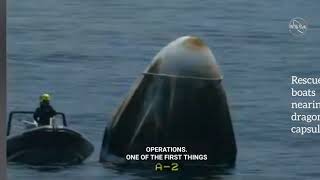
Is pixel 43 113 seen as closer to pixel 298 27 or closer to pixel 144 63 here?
pixel 144 63

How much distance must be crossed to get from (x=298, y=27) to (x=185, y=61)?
65cm

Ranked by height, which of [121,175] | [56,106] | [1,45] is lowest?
[121,175]

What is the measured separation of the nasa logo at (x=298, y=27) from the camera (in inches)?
183

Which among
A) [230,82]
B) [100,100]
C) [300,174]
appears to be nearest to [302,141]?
[300,174]

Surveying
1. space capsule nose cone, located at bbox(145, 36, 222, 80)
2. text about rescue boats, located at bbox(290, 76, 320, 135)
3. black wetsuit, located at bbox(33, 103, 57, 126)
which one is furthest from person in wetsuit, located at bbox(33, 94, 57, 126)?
text about rescue boats, located at bbox(290, 76, 320, 135)

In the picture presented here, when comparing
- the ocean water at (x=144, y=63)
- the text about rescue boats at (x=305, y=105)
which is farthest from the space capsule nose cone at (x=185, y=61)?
the text about rescue boats at (x=305, y=105)

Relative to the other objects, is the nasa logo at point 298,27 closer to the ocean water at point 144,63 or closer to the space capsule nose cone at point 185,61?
the ocean water at point 144,63

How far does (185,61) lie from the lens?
4559 mm

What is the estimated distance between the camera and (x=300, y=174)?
15.0 feet

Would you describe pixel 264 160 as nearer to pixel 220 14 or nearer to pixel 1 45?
pixel 220 14

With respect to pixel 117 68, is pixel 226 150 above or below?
below

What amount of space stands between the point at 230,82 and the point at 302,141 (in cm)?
50

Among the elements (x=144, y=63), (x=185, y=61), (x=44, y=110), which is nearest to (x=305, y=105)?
(x=185, y=61)

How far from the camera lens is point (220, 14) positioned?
459cm
